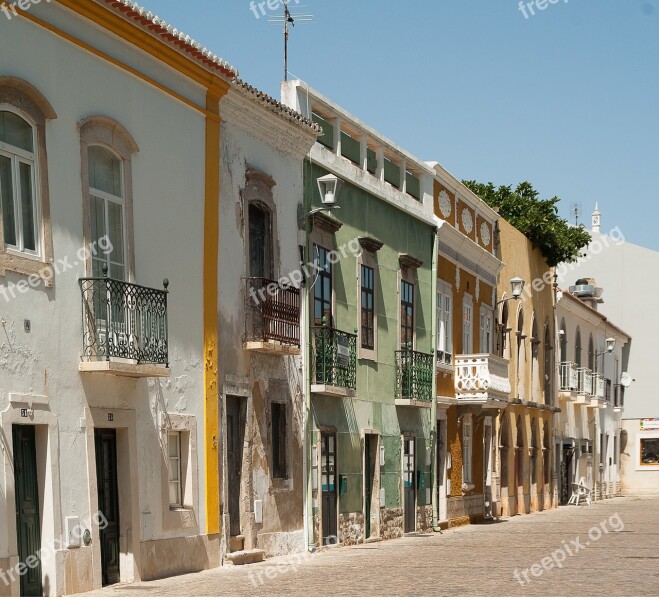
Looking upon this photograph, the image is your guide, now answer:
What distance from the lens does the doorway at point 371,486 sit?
77.1ft

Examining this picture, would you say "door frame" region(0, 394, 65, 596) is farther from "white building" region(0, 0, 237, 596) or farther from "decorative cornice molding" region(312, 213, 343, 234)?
"decorative cornice molding" region(312, 213, 343, 234)

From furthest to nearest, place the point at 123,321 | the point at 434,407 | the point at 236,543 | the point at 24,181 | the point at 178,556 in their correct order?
the point at 434,407, the point at 236,543, the point at 178,556, the point at 123,321, the point at 24,181

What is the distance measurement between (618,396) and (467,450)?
23.5m

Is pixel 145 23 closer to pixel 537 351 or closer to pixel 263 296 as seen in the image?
pixel 263 296

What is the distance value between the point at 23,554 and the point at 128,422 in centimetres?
241

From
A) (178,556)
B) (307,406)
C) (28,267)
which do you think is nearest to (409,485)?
(307,406)

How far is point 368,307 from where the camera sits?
77.5ft

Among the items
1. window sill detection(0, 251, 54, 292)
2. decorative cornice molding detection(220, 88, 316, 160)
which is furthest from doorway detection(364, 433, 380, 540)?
window sill detection(0, 251, 54, 292)

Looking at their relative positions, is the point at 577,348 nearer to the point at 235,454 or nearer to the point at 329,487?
the point at 329,487

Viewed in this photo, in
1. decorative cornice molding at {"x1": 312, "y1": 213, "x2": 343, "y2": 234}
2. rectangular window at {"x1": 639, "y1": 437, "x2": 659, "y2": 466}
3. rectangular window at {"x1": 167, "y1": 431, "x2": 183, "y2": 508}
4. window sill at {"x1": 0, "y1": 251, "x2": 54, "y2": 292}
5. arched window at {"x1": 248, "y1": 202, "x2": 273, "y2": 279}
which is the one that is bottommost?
rectangular window at {"x1": 639, "y1": 437, "x2": 659, "y2": 466}

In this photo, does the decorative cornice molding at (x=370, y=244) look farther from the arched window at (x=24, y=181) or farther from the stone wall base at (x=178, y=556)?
the arched window at (x=24, y=181)

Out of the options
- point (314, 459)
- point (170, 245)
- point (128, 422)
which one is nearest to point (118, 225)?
point (170, 245)

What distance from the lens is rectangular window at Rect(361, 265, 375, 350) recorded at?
2336 centimetres

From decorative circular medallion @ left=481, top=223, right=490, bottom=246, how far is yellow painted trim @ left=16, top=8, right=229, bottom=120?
15744mm
